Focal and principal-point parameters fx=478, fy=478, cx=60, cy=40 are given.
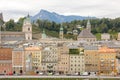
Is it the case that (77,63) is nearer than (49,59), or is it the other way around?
(77,63)

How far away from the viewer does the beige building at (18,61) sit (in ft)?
198

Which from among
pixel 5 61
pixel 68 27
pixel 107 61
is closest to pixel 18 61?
pixel 5 61

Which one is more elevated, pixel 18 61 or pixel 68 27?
pixel 68 27

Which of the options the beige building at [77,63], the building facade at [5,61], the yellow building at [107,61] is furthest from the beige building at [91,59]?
the building facade at [5,61]

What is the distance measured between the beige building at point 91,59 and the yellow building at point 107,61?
1.87ft

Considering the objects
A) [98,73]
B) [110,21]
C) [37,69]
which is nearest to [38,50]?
[37,69]

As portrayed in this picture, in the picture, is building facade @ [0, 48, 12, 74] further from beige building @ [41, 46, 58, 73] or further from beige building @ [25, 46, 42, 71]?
beige building @ [41, 46, 58, 73]

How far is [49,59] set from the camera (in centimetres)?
6125

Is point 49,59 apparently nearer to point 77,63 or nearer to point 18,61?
point 77,63

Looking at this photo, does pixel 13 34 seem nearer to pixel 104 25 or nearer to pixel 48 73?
pixel 104 25

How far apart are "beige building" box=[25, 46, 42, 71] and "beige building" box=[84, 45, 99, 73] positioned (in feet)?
19.9

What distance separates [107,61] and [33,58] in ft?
31.1

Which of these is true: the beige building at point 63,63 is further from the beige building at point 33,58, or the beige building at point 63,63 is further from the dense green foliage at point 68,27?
the dense green foliage at point 68,27

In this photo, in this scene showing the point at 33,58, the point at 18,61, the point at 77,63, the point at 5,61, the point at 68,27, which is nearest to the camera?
the point at 77,63
